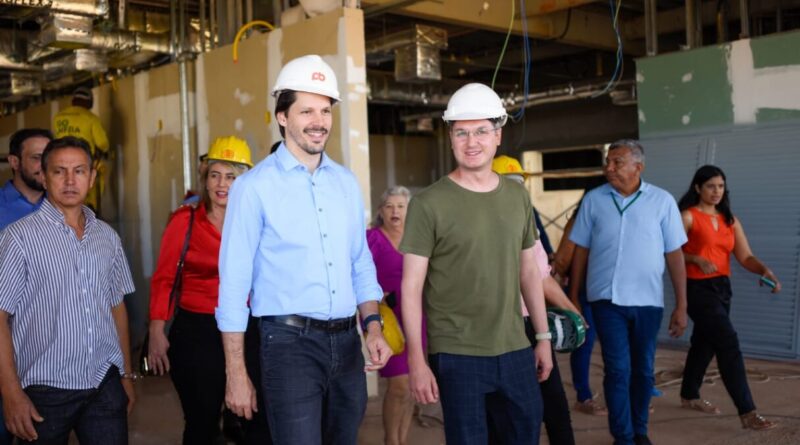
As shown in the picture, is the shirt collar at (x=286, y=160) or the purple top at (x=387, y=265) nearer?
the shirt collar at (x=286, y=160)

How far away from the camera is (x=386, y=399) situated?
14.0 ft

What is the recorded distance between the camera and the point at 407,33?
28.0ft

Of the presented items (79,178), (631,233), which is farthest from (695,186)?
(79,178)

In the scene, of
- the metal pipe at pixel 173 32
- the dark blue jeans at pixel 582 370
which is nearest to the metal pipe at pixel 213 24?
the metal pipe at pixel 173 32

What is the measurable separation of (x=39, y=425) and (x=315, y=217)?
1102 mm

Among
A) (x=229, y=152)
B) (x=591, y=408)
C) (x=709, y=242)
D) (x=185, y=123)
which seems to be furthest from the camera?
(x=185, y=123)

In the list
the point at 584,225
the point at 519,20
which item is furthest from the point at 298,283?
the point at 519,20

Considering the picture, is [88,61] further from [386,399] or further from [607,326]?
[607,326]

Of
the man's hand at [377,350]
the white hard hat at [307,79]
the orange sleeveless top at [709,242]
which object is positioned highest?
the white hard hat at [307,79]

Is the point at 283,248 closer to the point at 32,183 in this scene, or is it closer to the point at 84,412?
the point at 84,412

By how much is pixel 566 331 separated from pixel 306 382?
4.25ft

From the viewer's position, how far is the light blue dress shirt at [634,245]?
13.9ft

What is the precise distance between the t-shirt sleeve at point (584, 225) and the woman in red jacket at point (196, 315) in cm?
188

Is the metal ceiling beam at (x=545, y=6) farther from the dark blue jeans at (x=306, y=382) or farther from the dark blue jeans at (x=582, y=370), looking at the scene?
the dark blue jeans at (x=306, y=382)
